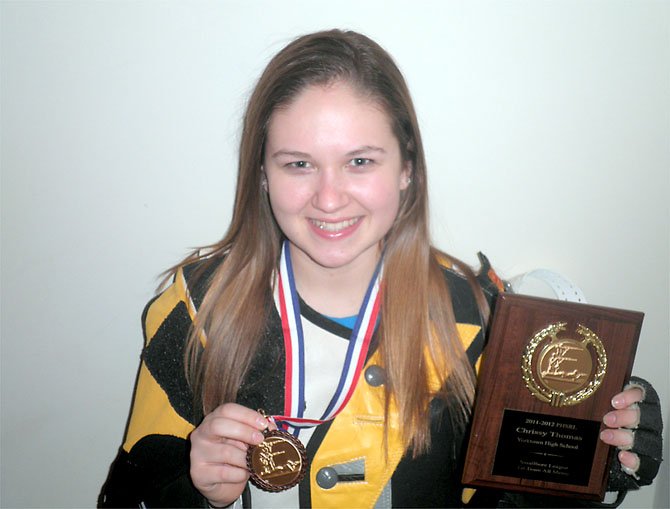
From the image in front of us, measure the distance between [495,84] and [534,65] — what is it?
0.39 feet

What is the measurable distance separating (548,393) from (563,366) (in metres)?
0.07

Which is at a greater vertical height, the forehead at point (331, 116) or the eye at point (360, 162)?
the forehead at point (331, 116)

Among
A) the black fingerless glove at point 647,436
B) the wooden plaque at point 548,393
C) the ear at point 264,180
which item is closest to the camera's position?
the wooden plaque at point 548,393

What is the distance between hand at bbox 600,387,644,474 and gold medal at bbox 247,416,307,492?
682 mm

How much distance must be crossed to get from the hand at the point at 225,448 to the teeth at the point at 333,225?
1.47 feet

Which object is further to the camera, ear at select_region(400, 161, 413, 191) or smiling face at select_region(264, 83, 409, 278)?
ear at select_region(400, 161, 413, 191)

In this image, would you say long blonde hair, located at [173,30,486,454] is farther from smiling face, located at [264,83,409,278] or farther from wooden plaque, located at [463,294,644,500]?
wooden plaque, located at [463,294,644,500]

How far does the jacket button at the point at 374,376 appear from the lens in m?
1.37

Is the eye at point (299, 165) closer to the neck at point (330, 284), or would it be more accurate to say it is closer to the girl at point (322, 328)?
the girl at point (322, 328)

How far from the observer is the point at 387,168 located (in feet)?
4.21

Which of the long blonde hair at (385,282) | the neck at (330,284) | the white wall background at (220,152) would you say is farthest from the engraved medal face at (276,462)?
the white wall background at (220,152)

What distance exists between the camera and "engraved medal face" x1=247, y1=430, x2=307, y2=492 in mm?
1234

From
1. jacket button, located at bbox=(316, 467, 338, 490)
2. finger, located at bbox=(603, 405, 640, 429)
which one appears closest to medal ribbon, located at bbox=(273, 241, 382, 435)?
jacket button, located at bbox=(316, 467, 338, 490)

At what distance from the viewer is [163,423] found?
1.44 m
